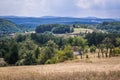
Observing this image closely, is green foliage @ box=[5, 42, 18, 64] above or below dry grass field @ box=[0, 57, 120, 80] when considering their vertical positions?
below

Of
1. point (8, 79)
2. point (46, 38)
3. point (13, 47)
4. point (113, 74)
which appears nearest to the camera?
point (8, 79)

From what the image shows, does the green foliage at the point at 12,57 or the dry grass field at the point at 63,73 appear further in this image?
the green foliage at the point at 12,57

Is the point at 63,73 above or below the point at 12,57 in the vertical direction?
above

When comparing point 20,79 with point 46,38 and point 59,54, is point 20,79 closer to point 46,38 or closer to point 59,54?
point 59,54

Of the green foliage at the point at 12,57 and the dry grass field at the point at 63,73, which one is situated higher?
the dry grass field at the point at 63,73

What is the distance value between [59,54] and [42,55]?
25.8 feet

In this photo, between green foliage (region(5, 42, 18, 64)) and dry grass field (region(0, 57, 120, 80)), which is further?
green foliage (region(5, 42, 18, 64))

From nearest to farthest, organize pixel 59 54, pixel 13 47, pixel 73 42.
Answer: pixel 59 54 → pixel 13 47 → pixel 73 42

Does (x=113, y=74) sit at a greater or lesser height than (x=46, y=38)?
greater

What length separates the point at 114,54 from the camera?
265ft

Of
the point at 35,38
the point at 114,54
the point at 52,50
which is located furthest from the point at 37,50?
the point at 35,38

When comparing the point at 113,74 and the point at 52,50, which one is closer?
the point at 113,74

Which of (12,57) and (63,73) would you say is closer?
(63,73)

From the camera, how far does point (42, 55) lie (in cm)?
8188
